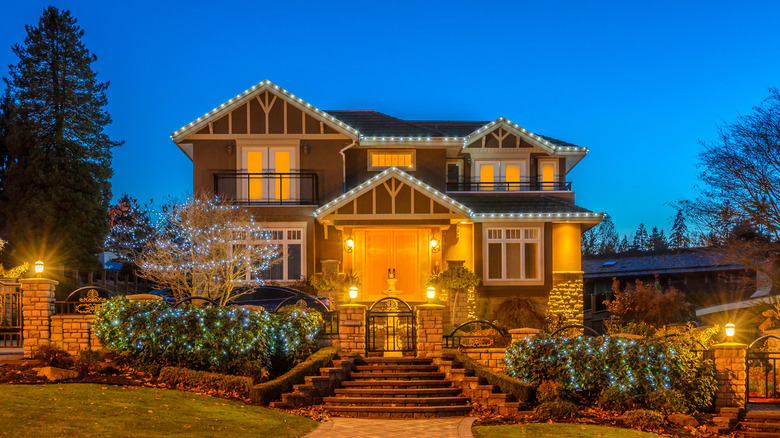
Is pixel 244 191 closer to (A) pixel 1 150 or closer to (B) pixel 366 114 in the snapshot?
(B) pixel 366 114

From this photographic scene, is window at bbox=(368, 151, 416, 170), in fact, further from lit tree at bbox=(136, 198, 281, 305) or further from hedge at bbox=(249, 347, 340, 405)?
hedge at bbox=(249, 347, 340, 405)

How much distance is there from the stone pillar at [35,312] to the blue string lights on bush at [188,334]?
1.06 m

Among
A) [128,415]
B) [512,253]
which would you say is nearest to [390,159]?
[512,253]

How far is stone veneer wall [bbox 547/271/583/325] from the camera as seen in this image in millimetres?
24234

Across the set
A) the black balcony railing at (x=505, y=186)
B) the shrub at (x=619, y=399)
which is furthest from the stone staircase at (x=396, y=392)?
the black balcony railing at (x=505, y=186)

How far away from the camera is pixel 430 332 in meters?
15.7

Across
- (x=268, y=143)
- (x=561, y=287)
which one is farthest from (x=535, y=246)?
(x=268, y=143)

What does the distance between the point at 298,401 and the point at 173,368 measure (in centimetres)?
249

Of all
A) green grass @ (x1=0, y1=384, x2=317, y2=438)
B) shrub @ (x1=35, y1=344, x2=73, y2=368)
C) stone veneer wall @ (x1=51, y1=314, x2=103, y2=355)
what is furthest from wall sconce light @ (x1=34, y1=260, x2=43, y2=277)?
green grass @ (x1=0, y1=384, x2=317, y2=438)

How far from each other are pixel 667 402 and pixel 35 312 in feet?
41.0

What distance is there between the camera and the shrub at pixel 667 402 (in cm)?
1326

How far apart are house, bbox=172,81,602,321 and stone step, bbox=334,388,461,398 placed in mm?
8622

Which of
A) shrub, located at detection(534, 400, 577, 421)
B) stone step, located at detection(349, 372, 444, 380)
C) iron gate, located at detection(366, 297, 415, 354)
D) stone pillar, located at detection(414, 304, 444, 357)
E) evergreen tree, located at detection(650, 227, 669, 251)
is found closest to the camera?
shrub, located at detection(534, 400, 577, 421)

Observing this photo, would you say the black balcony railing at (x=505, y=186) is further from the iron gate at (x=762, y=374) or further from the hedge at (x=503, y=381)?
the hedge at (x=503, y=381)
